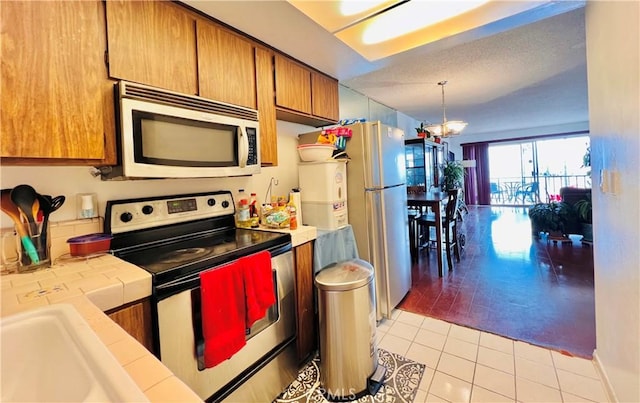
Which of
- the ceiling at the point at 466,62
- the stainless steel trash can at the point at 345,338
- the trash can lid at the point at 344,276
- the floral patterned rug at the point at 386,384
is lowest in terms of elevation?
the floral patterned rug at the point at 386,384

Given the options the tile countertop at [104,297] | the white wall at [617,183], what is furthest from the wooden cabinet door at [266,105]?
the white wall at [617,183]

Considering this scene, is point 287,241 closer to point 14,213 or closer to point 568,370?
point 14,213

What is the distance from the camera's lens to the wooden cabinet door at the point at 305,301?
175cm

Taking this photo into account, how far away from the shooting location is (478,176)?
920cm

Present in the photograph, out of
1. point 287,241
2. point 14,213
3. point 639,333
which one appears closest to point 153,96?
point 14,213

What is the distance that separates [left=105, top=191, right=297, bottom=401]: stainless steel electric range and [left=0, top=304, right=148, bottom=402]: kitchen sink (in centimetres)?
33

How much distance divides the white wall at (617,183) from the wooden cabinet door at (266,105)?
1767 millimetres

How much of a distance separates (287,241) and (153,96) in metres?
0.99

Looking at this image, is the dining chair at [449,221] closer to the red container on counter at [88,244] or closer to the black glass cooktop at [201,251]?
the black glass cooktop at [201,251]

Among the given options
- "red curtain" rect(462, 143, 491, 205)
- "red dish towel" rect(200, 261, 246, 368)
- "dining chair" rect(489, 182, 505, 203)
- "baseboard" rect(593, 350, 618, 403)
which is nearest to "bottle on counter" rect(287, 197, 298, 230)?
"red dish towel" rect(200, 261, 246, 368)

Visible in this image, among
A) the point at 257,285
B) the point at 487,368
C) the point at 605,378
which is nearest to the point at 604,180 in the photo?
the point at 605,378

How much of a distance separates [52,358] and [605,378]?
99.0 inches

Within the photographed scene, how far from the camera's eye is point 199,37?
1501 mm

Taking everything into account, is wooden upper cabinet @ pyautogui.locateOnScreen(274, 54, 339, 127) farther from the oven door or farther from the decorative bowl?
the oven door
